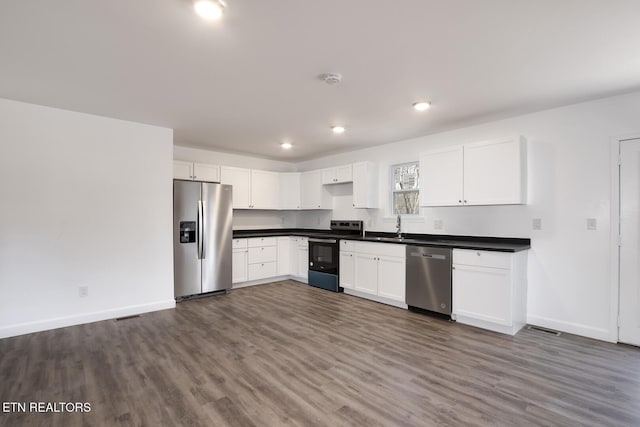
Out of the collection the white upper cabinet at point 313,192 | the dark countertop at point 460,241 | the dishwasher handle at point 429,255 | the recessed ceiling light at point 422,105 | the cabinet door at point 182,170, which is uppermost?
the recessed ceiling light at point 422,105

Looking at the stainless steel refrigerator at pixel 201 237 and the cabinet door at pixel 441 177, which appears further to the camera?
the stainless steel refrigerator at pixel 201 237

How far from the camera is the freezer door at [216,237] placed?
4828mm

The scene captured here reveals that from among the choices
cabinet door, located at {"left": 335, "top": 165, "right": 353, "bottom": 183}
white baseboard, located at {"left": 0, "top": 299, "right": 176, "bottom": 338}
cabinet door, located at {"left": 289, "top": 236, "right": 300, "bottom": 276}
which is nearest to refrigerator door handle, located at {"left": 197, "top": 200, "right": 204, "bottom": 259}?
white baseboard, located at {"left": 0, "top": 299, "right": 176, "bottom": 338}

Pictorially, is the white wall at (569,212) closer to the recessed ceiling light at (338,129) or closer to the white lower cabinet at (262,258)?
the recessed ceiling light at (338,129)

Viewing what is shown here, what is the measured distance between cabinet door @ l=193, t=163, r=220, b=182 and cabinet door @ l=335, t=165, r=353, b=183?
6.87 feet

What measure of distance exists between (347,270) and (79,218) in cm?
361

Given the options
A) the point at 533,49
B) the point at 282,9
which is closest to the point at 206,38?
the point at 282,9

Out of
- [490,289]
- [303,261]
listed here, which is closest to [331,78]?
[490,289]

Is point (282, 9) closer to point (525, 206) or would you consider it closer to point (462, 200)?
point (462, 200)

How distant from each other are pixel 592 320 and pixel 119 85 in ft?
17.0

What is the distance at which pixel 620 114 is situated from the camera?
123 inches

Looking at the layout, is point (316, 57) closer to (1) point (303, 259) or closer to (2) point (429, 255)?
(2) point (429, 255)

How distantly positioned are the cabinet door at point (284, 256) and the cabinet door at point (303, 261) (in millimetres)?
277

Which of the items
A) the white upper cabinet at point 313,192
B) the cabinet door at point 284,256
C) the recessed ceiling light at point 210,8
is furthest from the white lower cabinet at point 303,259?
the recessed ceiling light at point 210,8
